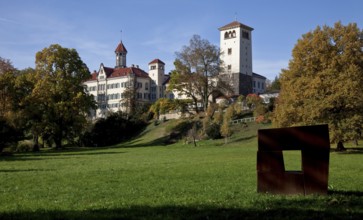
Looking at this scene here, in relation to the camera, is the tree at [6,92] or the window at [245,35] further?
the window at [245,35]

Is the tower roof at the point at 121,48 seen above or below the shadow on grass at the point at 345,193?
above

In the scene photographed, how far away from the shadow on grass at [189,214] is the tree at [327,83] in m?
24.6

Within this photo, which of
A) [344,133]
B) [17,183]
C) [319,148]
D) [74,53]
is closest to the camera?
[319,148]

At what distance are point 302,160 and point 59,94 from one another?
5219cm

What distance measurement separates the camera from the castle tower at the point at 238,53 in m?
103


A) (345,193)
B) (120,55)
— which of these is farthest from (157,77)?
(345,193)

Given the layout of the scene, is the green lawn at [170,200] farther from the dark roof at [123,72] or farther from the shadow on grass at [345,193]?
the dark roof at [123,72]

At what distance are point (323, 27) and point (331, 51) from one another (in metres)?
2.57

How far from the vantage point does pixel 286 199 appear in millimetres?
10344

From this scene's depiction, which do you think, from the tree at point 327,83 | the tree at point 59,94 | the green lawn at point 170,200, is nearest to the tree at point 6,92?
the tree at point 59,94

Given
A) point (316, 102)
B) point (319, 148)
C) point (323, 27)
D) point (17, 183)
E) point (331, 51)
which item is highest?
point (323, 27)

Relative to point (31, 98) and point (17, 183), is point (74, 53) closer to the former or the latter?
point (31, 98)

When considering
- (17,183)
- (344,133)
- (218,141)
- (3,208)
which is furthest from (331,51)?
(3,208)

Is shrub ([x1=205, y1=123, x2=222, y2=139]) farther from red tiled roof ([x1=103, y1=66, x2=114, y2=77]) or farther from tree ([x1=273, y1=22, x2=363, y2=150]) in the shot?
red tiled roof ([x1=103, y1=66, x2=114, y2=77])
